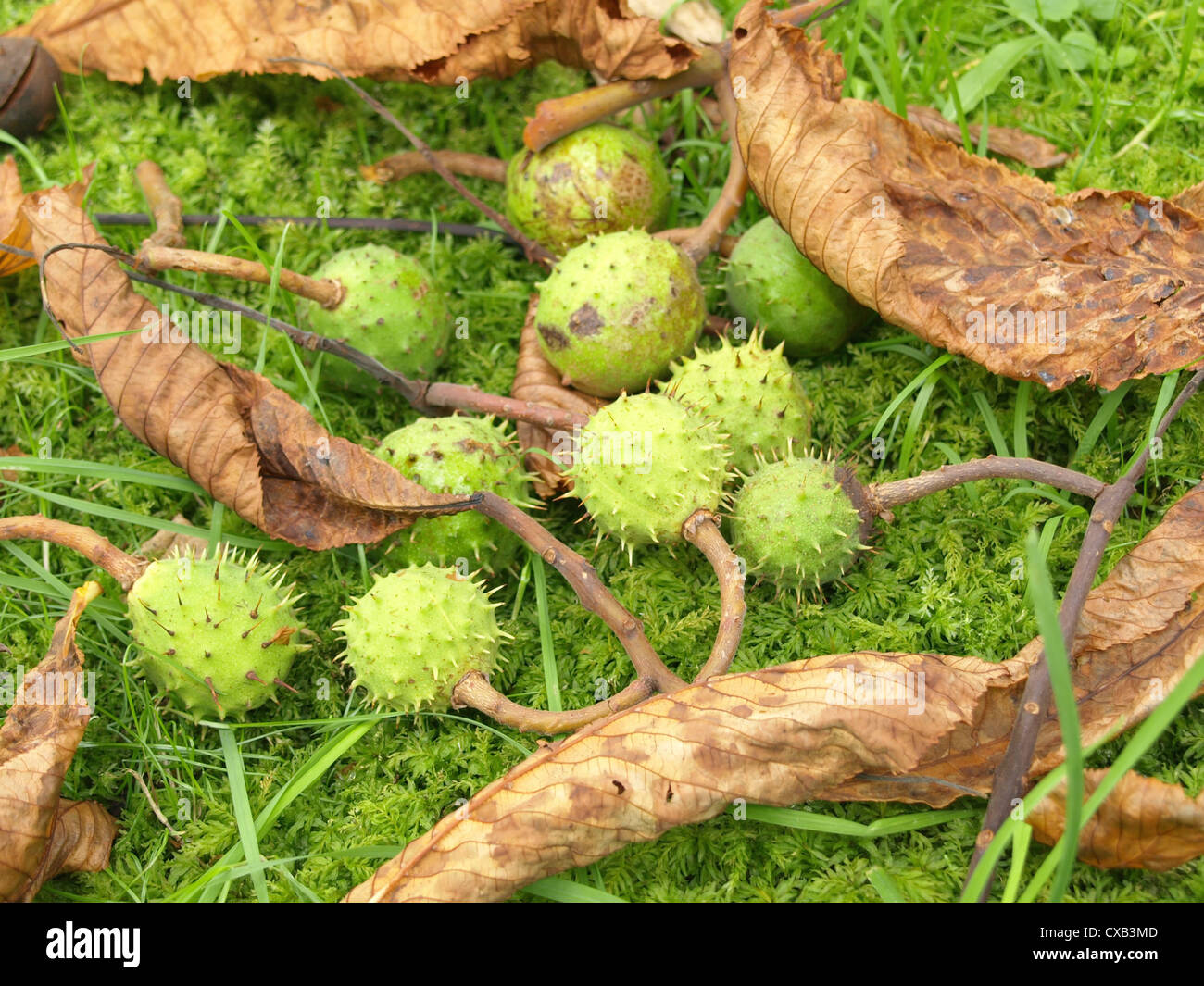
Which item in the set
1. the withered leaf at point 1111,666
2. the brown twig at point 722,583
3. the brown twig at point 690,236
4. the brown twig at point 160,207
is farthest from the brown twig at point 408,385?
the withered leaf at point 1111,666

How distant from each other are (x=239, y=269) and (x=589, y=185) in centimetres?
121

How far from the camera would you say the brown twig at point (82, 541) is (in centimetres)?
300

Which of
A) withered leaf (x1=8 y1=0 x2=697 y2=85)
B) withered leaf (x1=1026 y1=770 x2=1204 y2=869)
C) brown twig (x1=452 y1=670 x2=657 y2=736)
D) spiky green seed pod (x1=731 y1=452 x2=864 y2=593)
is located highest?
withered leaf (x1=8 y1=0 x2=697 y2=85)

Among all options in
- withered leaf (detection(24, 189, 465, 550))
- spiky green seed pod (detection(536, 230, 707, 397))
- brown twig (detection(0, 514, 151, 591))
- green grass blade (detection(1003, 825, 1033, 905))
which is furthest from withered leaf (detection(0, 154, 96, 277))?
green grass blade (detection(1003, 825, 1033, 905))

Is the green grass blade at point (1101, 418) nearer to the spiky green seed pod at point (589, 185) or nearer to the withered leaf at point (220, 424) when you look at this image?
the spiky green seed pod at point (589, 185)

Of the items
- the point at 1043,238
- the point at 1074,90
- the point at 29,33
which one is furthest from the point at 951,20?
the point at 29,33

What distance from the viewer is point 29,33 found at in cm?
441

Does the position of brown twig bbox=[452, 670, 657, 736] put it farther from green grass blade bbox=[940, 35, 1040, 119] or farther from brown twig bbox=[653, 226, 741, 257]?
green grass blade bbox=[940, 35, 1040, 119]

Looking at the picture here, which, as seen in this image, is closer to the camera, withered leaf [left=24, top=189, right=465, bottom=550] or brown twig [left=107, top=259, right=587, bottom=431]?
withered leaf [left=24, top=189, right=465, bottom=550]

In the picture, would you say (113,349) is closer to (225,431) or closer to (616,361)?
(225,431)

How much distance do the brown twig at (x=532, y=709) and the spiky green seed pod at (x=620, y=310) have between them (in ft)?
3.41

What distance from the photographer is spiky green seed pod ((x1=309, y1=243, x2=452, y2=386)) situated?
344 cm

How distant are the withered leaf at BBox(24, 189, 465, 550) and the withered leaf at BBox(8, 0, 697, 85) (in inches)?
51.0

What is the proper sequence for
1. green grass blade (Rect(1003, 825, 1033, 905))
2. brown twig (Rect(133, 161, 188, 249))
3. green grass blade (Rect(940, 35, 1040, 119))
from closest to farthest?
A: green grass blade (Rect(1003, 825, 1033, 905)), brown twig (Rect(133, 161, 188, 249)), green grass blade (Rect(940, 35, 1040, 119))
